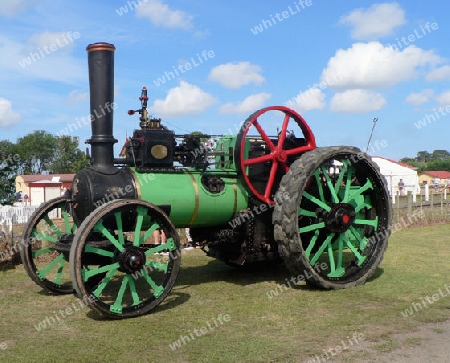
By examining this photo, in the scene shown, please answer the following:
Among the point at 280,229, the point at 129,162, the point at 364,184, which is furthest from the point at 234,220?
the point at 364,184

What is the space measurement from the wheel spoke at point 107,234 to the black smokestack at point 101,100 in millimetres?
1042

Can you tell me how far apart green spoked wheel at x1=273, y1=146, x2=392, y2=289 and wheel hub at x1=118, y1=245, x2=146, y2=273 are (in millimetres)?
1945

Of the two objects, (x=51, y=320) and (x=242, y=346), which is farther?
(x=51, y=320)

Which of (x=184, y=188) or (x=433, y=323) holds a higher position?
(x=184, y=188)

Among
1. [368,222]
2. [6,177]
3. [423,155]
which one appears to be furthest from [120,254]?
[423,155]

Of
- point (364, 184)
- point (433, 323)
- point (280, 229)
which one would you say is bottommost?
point (433, 323)

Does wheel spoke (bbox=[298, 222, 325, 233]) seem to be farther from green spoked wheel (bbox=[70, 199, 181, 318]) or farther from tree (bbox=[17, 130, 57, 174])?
tree (bbox=[17, 130, 57, 174])

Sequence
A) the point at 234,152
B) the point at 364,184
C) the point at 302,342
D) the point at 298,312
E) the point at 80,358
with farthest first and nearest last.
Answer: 1. the point at 364,184
2. the point at 234,152
3. the point at 298,312
4. the point at 302,342
5. the point at 80,358

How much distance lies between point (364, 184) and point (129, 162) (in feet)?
12.3

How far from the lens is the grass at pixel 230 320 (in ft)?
15.9

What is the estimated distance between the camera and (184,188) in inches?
275

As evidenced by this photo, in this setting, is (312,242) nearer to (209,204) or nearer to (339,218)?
(339,218)

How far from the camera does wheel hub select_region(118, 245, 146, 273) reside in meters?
5.90

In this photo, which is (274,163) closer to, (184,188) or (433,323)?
(184,188)
